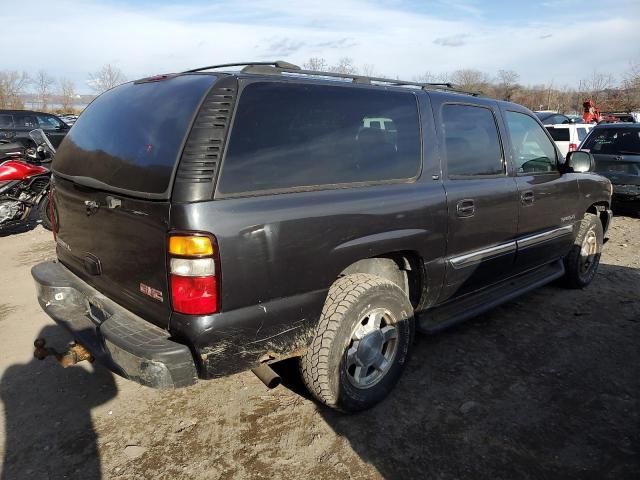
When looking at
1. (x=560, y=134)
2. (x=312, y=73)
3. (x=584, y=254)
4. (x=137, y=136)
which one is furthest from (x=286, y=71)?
(x=560, y=134)

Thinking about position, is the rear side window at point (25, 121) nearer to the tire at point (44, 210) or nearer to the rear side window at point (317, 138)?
the tire at point (44, 210)

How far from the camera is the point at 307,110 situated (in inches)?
99.0

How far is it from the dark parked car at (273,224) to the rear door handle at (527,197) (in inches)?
6.6

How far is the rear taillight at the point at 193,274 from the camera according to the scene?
2.08 metres

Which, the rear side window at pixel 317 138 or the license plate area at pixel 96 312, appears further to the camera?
the license plate area at pixel 96 312

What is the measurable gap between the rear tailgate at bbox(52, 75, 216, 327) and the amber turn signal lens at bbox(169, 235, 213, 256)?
9 centimetres

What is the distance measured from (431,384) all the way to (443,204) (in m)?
1.23

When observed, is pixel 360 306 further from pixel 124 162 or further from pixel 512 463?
pixel 124 162

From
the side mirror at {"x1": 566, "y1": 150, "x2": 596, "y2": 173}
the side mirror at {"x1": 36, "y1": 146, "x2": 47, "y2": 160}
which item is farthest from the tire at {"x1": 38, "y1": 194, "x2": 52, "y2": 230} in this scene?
the side mirror at {"x1": 566, "y1": 150, "x2": 596, "y2": 173}

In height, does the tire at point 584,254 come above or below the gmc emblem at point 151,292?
below

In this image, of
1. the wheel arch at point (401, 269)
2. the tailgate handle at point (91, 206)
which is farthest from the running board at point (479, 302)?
the tailgate handle at point (91, 206)

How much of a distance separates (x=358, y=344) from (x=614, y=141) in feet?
27.5

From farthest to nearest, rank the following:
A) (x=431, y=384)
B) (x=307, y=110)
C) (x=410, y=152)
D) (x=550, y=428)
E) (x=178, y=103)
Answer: (x=431, y=384), (x=410, y=152), (x=550, y=428), (x=307, y=110), (x=178, y=103)

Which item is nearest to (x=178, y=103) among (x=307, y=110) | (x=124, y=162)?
(x=124, y=162)
